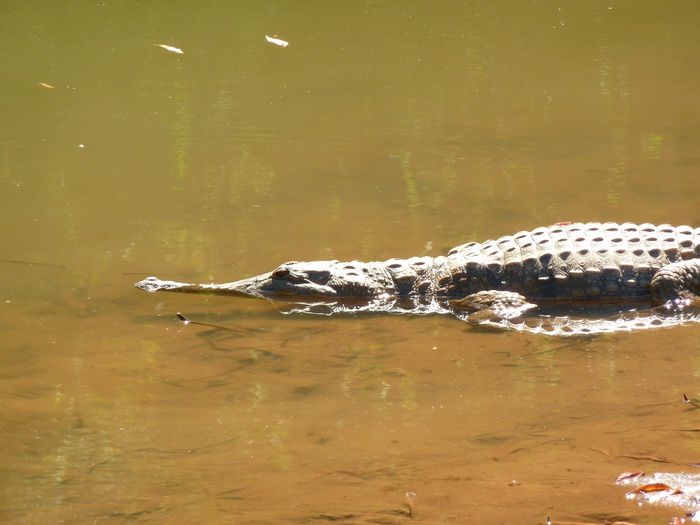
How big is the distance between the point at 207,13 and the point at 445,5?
13.0ft

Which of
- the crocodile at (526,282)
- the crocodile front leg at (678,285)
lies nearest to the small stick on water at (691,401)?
the crocodile at (526,282)

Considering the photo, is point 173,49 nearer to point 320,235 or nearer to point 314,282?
point 320,235

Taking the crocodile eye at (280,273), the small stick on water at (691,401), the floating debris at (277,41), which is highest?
the floating debris at (277,41)

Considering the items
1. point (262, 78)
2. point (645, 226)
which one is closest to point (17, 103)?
point (262, 78)

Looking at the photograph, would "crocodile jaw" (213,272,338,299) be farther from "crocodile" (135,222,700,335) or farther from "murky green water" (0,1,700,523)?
"murky green water" (0,1,700,523)

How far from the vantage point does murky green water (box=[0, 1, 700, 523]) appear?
452 cm

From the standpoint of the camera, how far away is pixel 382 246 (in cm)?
819

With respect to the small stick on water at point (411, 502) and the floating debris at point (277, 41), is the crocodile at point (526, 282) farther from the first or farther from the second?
the floating debris at point (277, 41)

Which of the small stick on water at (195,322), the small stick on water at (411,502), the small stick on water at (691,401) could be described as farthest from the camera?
the small stick on water at (195,322)

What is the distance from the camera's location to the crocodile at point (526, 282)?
6.81 metres

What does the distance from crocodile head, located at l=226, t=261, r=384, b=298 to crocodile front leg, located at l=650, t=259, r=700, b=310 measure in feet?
6.27

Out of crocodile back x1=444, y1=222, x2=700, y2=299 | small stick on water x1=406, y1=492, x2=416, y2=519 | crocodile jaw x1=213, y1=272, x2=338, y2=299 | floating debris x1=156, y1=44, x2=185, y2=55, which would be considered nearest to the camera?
small stick on water x1=406, y1=492, x2=416, y2=519

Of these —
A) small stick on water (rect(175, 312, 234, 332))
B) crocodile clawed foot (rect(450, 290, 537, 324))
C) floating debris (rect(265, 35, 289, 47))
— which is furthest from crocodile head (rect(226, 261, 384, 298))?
floating debris (rect(265, 35, 289, 47))

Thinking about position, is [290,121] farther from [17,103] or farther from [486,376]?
[486,376]
